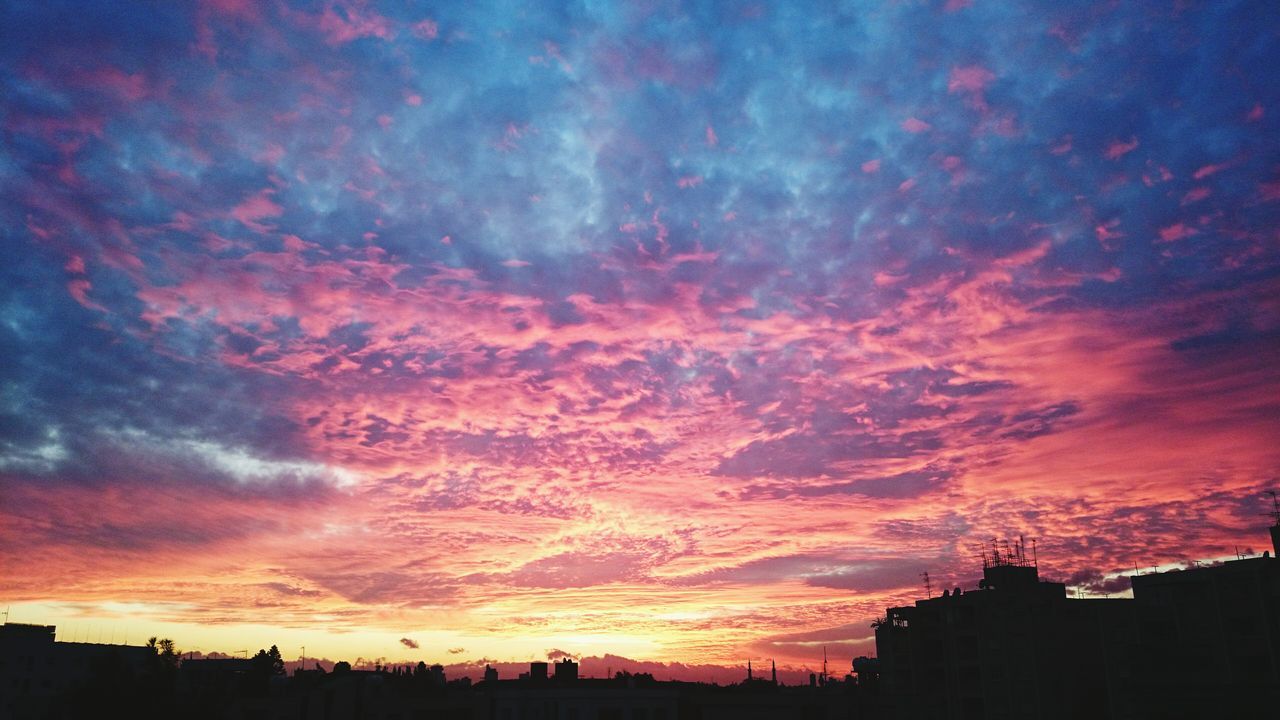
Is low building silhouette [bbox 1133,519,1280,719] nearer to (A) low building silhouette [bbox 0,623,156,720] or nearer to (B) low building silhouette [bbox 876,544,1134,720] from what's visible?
(B) low building silhouette [bbox 876,544,1134,720]

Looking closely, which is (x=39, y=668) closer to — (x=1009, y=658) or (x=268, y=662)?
(x=268, y=662)

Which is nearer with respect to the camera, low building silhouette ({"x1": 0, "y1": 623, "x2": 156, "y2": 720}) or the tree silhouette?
low building silhouette ({"x1": 0, "y1": 623, "x2": 156, "y2": 720})

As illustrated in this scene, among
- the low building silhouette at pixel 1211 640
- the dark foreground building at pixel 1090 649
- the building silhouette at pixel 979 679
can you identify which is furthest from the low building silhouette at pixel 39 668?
the low building silhouette at pixel 1211 640

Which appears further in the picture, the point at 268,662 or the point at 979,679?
the point at 268,662

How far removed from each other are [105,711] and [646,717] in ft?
172

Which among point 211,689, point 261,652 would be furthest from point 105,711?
point 261,652

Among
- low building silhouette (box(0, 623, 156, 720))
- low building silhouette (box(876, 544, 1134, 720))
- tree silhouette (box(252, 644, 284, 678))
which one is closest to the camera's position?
low building silhouette (box(876, 544, 1134, 720))

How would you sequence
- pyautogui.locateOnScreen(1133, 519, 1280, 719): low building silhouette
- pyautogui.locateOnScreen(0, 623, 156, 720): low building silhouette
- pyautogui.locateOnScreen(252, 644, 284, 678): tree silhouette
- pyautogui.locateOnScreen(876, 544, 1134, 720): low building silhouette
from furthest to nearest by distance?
pyautogui.locateOnScreen(252, 644, 284, 678): tree silhouette
pyautogui.locateOnScreen(0, 623, 156, 720): low building silhouette
pyautogui.locateOnScreen(876, 544, 1134, 720): low building silhouette
pyautogui.locateOnScreen(1133, 519, 1280, 719): low building silhouette

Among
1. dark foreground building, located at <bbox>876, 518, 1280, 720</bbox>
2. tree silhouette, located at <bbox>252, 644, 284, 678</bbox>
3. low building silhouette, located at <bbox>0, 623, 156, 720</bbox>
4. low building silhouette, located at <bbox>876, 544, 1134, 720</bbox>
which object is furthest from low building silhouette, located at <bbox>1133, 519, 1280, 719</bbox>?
tree silhouette, located at <bbox>252, 644, 284, 678</bbox>

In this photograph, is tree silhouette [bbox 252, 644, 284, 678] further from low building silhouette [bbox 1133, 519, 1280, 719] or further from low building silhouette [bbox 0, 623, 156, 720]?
low building silhouette [bbox 1133, 519, 1280, 719]

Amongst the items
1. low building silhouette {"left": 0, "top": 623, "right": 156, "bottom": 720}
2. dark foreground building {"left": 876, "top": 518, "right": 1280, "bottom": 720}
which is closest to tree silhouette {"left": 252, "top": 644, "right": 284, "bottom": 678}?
low building silhouette {"left": 0, "top": 623, "right": 156, "bottom": 720}

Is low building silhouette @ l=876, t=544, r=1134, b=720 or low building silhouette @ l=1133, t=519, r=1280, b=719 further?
low building silhouette @ l=876, t=544, r=1134, b=720

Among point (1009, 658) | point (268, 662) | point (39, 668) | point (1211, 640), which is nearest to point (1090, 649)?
point (1009, 658)

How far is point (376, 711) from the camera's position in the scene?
7969 centimetres
